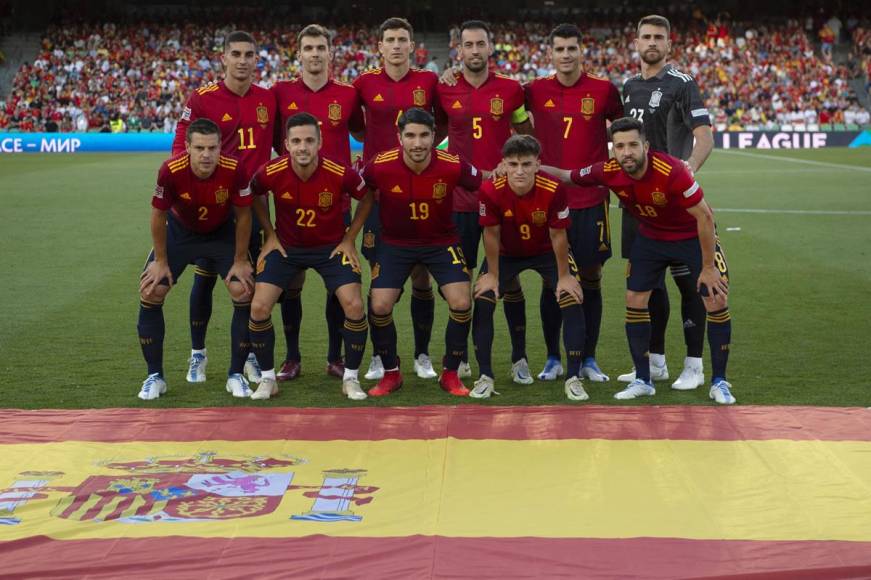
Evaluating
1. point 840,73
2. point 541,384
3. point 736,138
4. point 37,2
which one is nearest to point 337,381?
point 541,384

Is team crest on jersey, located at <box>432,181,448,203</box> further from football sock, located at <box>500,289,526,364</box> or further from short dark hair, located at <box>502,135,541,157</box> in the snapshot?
football sock, located at <box>500,289,526,364</box>

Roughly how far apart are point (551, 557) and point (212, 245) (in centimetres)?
360

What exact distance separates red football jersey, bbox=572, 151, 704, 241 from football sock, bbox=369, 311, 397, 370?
1467 millimetres

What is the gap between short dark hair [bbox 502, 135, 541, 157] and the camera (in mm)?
6516

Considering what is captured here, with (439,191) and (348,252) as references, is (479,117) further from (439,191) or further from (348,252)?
(348,252)

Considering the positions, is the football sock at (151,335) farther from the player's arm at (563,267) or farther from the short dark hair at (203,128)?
the player's arm at (563,267)

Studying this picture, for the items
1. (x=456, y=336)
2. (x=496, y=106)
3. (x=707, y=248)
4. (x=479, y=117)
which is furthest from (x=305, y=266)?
(x=707, y=248)

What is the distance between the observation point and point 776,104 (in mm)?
35844

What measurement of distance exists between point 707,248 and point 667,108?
3.87 feet

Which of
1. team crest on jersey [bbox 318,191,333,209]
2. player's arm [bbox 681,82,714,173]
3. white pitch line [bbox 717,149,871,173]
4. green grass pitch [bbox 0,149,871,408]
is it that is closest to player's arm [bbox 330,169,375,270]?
team crest on jersey [bbox 318,191,333,209]

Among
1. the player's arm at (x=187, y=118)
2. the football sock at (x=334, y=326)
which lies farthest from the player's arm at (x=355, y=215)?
the player's arm at (x=187, y=118)

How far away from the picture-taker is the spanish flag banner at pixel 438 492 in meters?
3.98

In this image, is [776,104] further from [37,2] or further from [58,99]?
[37,2]

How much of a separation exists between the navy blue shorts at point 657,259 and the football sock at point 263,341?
7.34 ft
